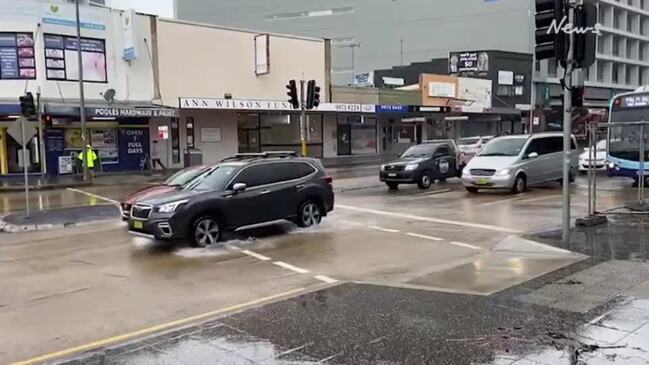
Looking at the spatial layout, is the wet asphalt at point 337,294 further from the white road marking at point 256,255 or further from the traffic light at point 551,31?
the traffic light at point 551,31

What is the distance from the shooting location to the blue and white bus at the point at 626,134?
2050 cm

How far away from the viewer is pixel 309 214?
14273mm

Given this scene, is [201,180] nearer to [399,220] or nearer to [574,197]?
[399,220]

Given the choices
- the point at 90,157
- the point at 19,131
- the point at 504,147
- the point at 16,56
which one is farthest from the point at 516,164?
the point at 16,56

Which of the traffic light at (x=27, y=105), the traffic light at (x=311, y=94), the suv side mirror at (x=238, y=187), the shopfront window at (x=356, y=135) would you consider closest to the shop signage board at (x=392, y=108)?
the shopfront window at (x=356, y=135)

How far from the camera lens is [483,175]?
20.5 m

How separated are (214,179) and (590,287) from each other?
24.9 ft

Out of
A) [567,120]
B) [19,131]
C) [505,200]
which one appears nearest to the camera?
[567,120]

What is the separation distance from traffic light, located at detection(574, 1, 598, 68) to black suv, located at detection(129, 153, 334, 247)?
20.3 ft

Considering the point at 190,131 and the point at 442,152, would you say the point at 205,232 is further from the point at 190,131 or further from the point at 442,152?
the point at 190,131

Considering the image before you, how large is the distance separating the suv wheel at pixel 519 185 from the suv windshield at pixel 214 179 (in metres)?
10.8

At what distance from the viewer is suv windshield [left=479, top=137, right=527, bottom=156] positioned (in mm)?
21572

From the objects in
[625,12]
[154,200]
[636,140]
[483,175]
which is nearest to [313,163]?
[154,200]

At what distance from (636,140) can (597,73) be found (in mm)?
58097
